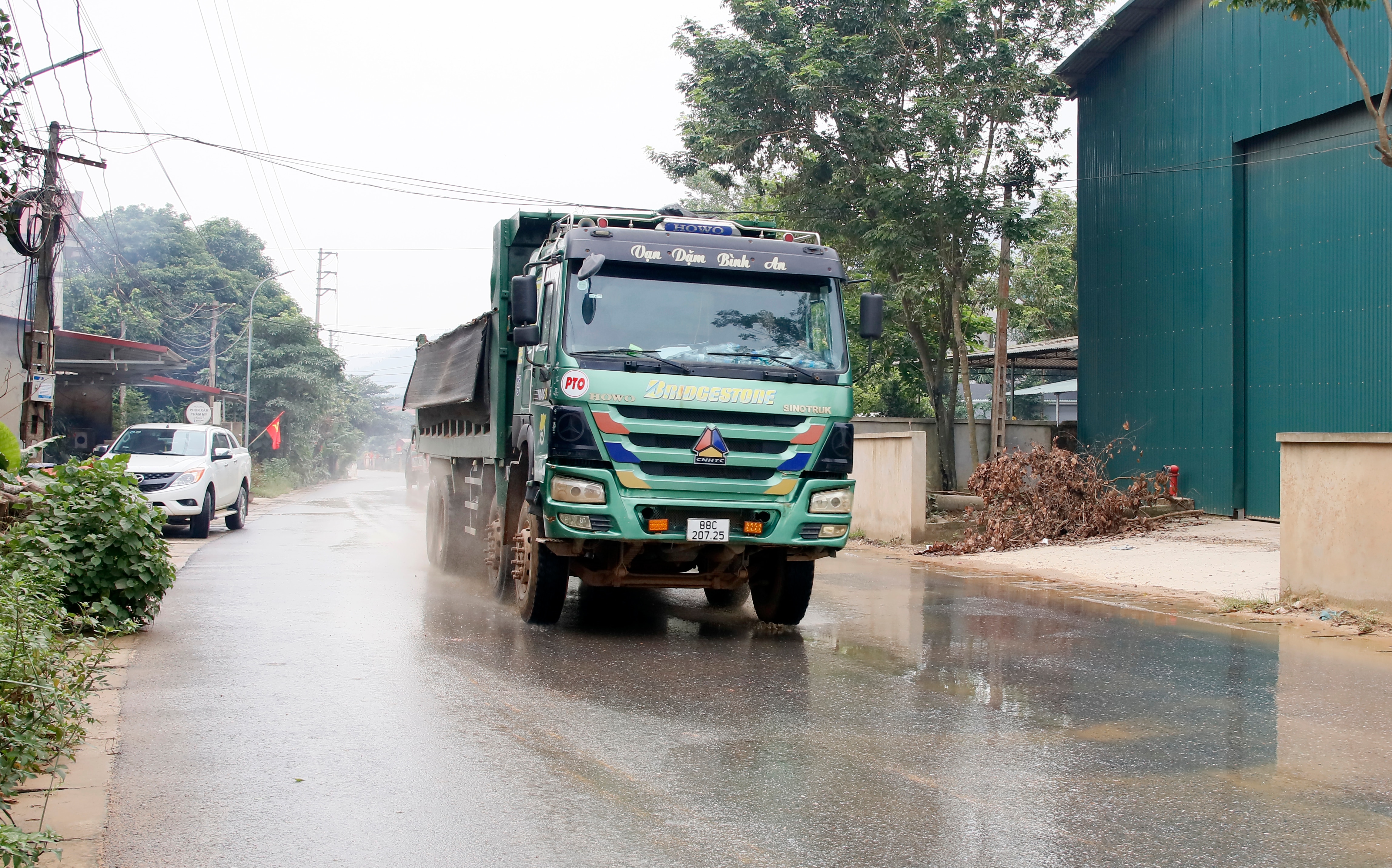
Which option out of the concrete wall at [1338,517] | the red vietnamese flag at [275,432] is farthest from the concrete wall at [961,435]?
the red vietnamese flag at [275,432]

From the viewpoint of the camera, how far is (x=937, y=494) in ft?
73.9

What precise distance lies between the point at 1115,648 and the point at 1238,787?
3.92 metres

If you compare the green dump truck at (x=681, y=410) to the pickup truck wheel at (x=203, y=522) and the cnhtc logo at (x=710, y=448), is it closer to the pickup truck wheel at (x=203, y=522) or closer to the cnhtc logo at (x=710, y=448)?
the cnhtc logo at (x=710, y=448)

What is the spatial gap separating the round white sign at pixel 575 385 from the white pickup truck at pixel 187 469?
39.3ft

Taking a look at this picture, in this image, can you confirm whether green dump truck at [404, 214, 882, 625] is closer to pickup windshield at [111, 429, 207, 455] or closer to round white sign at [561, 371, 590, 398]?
round white sign at [561, 371, 590, 398]

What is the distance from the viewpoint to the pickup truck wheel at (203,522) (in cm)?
1889

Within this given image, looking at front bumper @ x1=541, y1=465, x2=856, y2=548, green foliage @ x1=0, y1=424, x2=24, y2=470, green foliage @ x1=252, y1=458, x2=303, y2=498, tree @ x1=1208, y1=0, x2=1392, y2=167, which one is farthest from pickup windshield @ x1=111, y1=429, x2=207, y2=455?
green foliage @ x1=252, y1=458, x2=303, y2=498

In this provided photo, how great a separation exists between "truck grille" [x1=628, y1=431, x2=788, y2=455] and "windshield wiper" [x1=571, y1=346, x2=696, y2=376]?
0.49 m

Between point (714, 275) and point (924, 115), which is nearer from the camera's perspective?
point (714, 275)

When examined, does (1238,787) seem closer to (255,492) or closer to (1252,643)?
(1252,643)

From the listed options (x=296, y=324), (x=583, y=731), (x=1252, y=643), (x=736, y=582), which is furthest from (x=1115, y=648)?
(x=296, y=324)

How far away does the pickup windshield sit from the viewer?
19359 mm

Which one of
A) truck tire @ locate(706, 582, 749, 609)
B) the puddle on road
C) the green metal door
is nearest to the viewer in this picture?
the puddle on road

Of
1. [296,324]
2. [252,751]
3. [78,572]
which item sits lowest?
[252,751]
